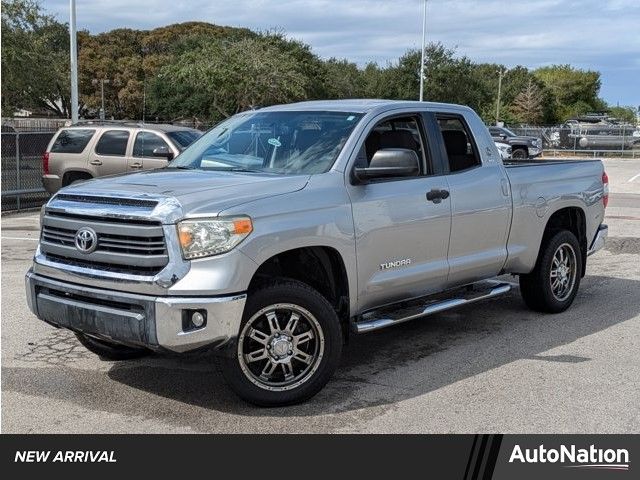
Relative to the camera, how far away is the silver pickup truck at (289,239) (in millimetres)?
4730

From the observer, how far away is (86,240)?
16.3 feet

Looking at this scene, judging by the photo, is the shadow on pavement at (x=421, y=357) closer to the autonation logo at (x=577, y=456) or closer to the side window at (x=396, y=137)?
the autonation logo at (x=577, y=456)

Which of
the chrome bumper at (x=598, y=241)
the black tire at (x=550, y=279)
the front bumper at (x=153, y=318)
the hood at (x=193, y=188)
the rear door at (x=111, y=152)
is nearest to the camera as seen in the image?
the front bumper at (x=153, y=318)

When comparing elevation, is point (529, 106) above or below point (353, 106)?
above

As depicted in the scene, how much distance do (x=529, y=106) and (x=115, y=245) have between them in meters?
83.8

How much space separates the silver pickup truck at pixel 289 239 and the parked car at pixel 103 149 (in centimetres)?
882

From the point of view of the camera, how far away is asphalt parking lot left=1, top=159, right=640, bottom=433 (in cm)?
489

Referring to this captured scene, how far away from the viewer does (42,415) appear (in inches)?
196

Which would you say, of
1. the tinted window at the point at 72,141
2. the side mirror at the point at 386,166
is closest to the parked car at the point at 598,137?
the tinted window at the point at 72,141

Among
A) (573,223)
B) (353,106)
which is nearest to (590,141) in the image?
(573,223)

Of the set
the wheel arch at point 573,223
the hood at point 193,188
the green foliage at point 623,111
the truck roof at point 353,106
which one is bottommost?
the wheel arch at point 573,223

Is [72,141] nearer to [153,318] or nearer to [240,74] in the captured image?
[153,318]

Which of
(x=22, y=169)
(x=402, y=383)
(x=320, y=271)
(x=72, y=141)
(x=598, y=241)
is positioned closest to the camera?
(x=320, y=271)

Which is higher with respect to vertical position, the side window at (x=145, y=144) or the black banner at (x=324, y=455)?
the side window at (x=145, y=144)
